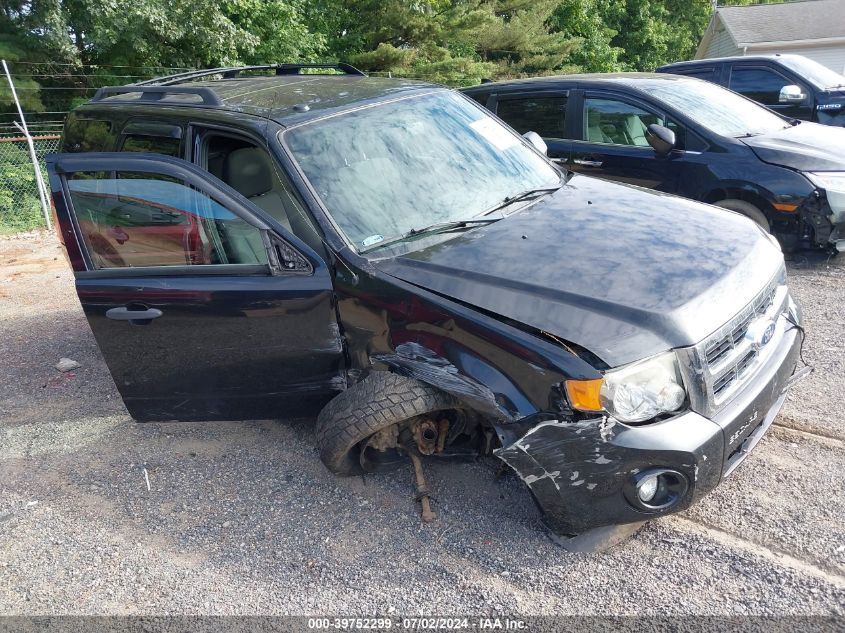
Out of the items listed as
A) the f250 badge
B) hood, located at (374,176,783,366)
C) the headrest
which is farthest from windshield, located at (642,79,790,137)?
the headrest

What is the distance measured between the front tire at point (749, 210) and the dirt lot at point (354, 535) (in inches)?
67.0

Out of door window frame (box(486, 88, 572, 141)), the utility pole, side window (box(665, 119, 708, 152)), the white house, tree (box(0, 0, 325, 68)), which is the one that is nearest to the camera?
side window (box(665, 119, 708, 152))

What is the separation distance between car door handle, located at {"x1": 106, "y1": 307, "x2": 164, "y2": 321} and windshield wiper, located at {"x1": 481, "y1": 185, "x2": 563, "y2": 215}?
1.73m

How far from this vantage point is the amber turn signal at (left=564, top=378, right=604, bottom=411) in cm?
244

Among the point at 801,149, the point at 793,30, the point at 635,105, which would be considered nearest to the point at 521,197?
the point at 635,105

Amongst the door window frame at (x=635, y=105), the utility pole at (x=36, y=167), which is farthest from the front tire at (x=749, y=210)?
the utility pole at (x=36, y=167)

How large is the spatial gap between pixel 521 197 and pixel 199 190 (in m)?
1.64

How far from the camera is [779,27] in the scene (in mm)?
25312

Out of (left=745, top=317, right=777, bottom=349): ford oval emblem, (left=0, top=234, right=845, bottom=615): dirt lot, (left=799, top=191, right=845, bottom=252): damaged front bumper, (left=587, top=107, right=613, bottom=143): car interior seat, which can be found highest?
(left=587, top=107, right=613, bottom=143): car interior seat

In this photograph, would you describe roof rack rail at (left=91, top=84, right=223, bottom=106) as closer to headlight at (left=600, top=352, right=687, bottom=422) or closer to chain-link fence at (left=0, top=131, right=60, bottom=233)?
headlight at (left=600, top=352, right=687, bottom=422)

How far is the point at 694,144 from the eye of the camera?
5.85 metres

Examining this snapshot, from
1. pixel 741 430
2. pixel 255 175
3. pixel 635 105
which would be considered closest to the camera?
pixel 741 430

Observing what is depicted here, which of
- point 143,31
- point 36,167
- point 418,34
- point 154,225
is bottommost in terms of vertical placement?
point 36,167

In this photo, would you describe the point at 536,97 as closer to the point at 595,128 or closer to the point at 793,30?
the point at 595,128
